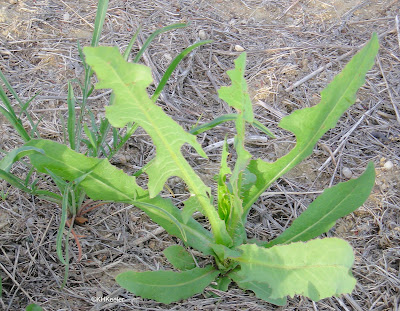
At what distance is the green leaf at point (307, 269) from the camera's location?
99 centimetres

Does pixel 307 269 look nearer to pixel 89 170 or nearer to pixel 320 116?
pixel 320 116

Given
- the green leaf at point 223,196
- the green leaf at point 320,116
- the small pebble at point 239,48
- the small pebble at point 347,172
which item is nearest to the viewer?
the green leaf at point 320,116


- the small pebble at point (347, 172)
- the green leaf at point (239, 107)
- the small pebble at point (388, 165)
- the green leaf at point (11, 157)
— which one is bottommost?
the small pebble at point (347, 172)

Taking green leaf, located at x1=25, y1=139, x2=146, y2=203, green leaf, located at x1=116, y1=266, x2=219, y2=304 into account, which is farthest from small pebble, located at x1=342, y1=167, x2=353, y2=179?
green leaf, located at x1=25, y1=139, x2=146, y2=203

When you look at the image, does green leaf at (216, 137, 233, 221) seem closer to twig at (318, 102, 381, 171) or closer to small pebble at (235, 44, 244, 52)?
twig at (318, 102, 381, 171)

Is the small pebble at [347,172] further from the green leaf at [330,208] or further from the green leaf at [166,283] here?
the green leaf at [166,283]

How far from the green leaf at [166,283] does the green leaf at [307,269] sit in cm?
18

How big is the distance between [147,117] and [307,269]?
559mm

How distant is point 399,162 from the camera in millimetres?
1675

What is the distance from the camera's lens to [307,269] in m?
1.04

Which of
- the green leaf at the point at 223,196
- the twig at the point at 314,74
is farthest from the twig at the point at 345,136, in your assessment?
the green leaf at the point at 223,196

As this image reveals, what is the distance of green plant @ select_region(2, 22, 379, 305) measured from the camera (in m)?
1.03

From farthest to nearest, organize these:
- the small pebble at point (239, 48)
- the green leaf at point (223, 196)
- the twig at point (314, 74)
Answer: the small pebble at point (239, 48), the twig at point (314, 74), the green leaf at point (223, 196)

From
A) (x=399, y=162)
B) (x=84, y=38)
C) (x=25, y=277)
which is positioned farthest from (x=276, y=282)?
(x=84, y=38)
